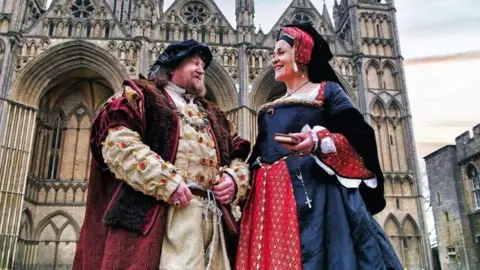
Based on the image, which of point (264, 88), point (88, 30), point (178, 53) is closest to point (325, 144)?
point (178, 53)

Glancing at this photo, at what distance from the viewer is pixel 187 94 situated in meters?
2.72

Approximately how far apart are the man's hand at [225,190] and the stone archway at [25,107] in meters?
14.5

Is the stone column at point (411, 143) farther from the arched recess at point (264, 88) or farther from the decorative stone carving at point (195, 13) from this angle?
the decorative stone carving at point (195, 13)

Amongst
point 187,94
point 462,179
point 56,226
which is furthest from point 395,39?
point 187,94

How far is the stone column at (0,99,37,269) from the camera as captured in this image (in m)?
14.1

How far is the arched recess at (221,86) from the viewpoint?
16812 mm

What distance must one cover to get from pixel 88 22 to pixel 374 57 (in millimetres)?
12966

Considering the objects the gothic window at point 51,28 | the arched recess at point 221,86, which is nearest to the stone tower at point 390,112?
the arched recess at point 221,86

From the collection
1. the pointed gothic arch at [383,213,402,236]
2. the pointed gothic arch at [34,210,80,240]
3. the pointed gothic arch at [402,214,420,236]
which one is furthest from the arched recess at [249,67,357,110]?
the pointed gothic arch at [34,210,80,240]

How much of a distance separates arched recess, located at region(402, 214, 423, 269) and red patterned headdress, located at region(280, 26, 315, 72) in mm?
15512

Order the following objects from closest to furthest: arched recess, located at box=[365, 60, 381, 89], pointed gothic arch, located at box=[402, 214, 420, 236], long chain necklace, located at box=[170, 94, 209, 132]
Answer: long chain necklace, located at box=[170, 94, 209, 132] → pointed gothic arch, located at box=[402, 214, 420, 236] → arched recess, located at box=[365, 60, 381, 89]

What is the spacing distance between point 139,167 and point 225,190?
582 mm

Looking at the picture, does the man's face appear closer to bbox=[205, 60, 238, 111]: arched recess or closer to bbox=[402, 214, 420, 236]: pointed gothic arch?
bbox=[205, 60, 238, 111]: arched recess

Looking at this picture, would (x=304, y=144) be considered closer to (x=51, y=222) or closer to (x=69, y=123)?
(x=51, y=222)
